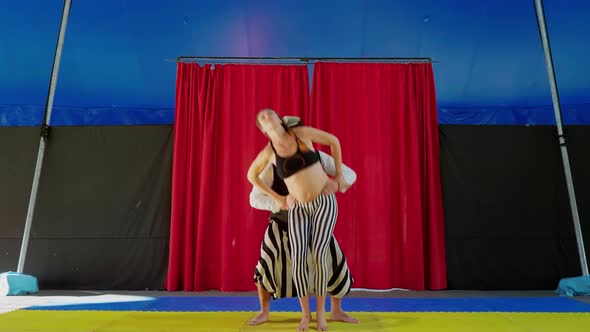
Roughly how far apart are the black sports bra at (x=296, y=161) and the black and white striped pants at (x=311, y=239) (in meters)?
0.19

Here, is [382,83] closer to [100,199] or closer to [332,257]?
[332,257]

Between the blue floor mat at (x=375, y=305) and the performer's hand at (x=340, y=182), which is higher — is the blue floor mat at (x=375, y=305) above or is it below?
below

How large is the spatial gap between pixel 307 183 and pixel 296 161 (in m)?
0.13

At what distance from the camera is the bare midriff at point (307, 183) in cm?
A: 239

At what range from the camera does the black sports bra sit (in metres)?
2.38

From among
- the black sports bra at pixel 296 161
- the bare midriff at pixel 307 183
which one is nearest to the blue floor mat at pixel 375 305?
the bare midriff at pixel 307 183

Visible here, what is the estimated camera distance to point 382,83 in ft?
14.7

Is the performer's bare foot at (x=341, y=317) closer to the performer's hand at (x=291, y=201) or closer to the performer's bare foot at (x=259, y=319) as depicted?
the performer's bare foot at (x=259, y=319)

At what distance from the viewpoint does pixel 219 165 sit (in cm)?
439

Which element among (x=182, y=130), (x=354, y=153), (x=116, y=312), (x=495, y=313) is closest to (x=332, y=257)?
(x=495, y=313)

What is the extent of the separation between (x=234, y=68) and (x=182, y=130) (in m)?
0.81

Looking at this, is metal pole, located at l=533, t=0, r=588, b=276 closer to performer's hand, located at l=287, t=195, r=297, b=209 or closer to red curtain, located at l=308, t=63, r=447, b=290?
red curtain, located at l=308, t=63, r=447, b=290

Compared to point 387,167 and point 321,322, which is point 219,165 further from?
point 321,322

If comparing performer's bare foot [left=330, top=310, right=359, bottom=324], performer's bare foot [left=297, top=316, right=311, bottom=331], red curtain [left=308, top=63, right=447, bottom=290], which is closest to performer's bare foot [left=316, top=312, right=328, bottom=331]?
performer's bare foot [left=297, top=316, right=311, bottom=331]
